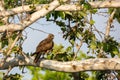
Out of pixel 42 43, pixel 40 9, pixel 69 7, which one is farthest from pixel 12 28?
pixel 42 43

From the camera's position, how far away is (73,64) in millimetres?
6090

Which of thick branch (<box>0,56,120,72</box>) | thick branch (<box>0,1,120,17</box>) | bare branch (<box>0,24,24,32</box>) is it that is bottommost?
thick branch (<box>0,56,120,72</box>)

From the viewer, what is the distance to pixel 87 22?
9.02 m

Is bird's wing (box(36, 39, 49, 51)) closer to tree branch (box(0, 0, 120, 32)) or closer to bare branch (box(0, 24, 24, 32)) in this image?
tree branch (box(0, 0, 120, 32))

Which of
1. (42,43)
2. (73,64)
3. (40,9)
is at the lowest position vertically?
(42,43)

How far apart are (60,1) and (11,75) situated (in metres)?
2.25

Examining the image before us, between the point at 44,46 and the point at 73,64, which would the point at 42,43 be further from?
the point at 73,64

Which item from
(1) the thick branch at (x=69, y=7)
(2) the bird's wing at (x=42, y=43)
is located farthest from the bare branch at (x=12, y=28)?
(2) the bird's wing at (x=42, y=43)

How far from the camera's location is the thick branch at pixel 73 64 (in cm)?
586

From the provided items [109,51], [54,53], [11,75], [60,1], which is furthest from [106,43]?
[60,1]

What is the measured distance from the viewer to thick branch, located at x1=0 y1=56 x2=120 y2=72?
586cm

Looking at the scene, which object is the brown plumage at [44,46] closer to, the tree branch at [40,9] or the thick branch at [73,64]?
the thick branch at [73,64]

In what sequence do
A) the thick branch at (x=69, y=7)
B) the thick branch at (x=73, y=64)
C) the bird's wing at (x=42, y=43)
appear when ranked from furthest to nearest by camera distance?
the bird's wing at (x=42, y=43)
the thick branch at (x=69, y=7)
the thick branch at (x=73, y=64)

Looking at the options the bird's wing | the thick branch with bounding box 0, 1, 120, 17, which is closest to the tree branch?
the thick branch with bounding box 0, 1, 120, 17
